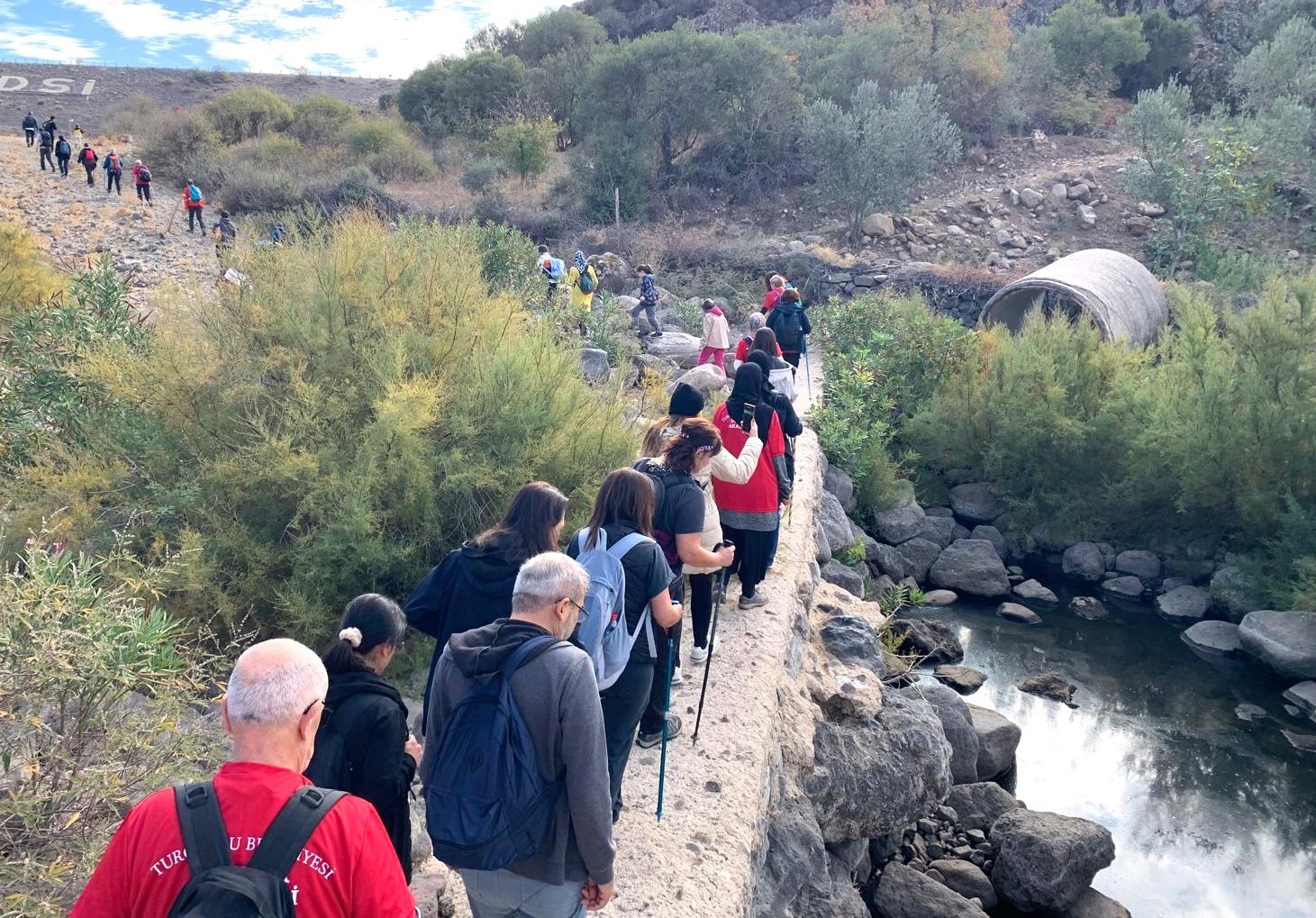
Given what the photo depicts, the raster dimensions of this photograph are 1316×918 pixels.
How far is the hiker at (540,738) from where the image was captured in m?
2.92

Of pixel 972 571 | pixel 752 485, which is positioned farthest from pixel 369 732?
pixel 972 571

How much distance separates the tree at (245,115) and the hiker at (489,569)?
3440 cm

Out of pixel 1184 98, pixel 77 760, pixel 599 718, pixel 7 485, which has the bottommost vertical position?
pixel 7 485

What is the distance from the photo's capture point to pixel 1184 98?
2831 cm

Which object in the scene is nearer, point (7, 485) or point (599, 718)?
point (599, 718)

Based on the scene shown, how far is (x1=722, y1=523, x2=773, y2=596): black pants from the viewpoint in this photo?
6.86 meters

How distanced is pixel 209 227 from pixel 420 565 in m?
21.5

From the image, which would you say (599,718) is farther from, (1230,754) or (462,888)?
(1230,754)

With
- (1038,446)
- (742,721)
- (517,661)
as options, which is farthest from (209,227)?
(517,661)

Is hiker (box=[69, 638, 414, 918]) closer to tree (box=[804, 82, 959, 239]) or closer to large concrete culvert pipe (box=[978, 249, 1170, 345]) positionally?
large concrete culvert pipe (box=[978, 249, 1170, 345])

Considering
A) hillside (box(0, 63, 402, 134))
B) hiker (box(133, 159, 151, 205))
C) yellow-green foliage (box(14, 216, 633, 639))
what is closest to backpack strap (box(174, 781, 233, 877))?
yellow-green foliage (box(14, 216, 633, 639))

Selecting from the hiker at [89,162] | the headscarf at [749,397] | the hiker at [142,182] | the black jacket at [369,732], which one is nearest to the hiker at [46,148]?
the hiker at [89,162]

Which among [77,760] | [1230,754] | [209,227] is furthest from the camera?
[209,227]

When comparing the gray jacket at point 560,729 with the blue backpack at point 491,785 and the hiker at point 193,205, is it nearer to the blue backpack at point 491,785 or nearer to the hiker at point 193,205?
the blue backpack at point 491,785
